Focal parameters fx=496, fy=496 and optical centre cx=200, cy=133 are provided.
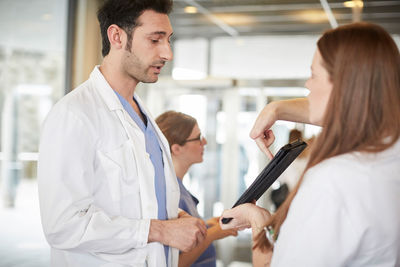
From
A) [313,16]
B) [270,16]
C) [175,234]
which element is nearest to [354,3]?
[313,16]

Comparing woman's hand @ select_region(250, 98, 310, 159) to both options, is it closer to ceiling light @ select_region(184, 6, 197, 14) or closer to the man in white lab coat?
the man in white lab coat

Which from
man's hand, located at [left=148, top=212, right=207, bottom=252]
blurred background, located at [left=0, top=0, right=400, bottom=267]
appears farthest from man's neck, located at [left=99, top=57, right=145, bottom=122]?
blurred background, located at [left=0, top=0, right=400, bottom=267]

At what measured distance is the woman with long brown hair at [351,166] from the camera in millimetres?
1003

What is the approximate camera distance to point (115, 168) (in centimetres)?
155

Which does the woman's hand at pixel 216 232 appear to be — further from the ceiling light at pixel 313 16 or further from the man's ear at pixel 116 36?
the ceiling light at pixel 313 16

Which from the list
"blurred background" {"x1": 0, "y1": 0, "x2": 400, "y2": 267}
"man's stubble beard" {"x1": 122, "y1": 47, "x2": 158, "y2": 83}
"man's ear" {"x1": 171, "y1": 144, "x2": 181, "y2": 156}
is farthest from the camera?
"blurred background" {"x1": 0, "y1": 0, "x2": 400, "y2": 267}

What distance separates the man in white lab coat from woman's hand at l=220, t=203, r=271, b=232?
0.23 metres

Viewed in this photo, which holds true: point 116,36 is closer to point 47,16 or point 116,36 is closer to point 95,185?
point 95,185

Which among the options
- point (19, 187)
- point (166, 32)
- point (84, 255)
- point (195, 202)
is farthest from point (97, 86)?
point (19, 187)

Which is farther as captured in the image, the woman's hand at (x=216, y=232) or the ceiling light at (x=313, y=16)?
the ceiling light at (x=313, y=16)

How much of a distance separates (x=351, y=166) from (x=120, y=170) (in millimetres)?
781

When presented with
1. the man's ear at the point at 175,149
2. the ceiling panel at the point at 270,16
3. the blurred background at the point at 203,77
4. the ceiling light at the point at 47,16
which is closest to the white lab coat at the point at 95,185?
the man's ear at the point at 175,149

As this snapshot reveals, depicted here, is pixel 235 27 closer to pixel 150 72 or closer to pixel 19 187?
pixel 19 187

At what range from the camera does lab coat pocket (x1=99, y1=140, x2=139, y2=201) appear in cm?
155
